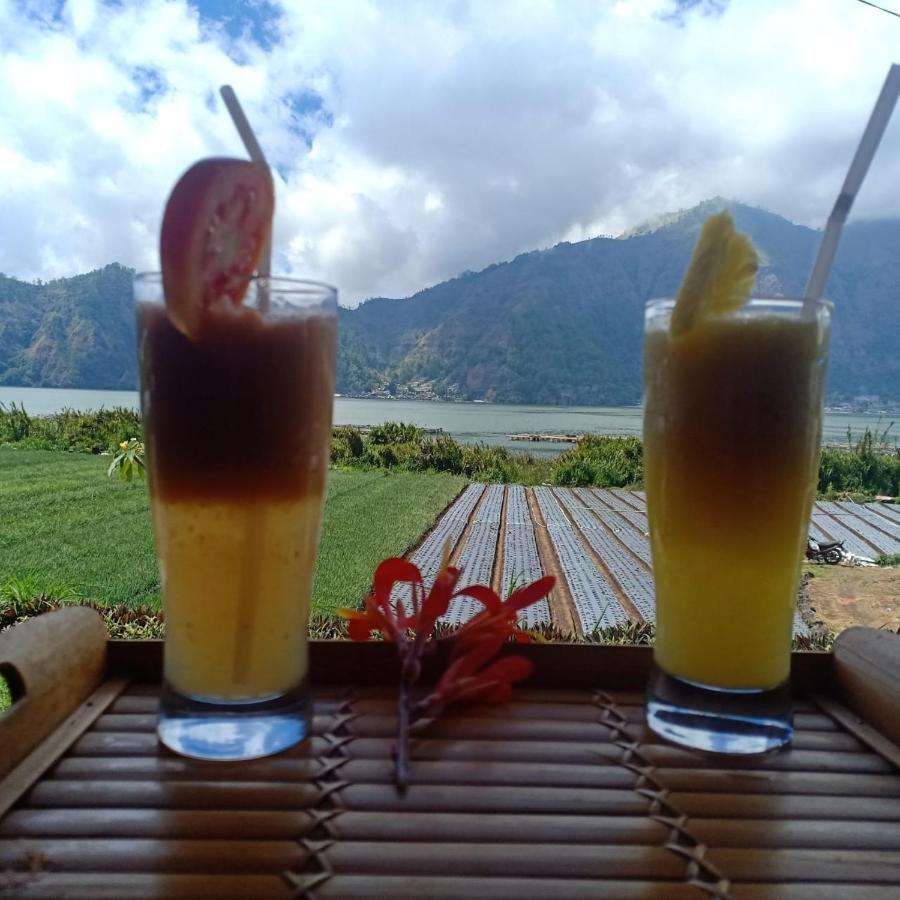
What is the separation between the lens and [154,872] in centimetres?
52

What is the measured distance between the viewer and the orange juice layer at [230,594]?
2.38 ft

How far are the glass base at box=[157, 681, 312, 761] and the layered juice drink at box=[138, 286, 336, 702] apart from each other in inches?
0.4

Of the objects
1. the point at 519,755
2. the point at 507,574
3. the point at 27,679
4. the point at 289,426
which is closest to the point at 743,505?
the point at 519,755

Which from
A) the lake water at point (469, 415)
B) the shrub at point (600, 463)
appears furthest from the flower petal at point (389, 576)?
the shrub at point (600, 463)

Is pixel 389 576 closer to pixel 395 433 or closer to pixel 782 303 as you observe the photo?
pixel 782 303

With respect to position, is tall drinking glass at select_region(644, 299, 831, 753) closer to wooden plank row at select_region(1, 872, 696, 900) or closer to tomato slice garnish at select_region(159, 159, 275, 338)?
wooden plank row at select_region(1, 872, 696, 900)

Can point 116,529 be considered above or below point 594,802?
below

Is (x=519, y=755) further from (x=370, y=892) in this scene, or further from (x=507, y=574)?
(x=507, y=574)

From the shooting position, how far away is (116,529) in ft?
9.34

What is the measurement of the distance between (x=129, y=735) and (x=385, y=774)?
0.26 metres

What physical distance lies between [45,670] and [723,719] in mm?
660

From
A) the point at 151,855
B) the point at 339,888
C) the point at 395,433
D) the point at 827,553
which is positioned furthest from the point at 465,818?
the point at 395,433

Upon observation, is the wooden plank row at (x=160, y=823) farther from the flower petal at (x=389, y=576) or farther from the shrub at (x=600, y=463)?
the shrub at (x=600, y=463)

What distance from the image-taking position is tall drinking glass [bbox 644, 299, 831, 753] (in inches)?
29.0
